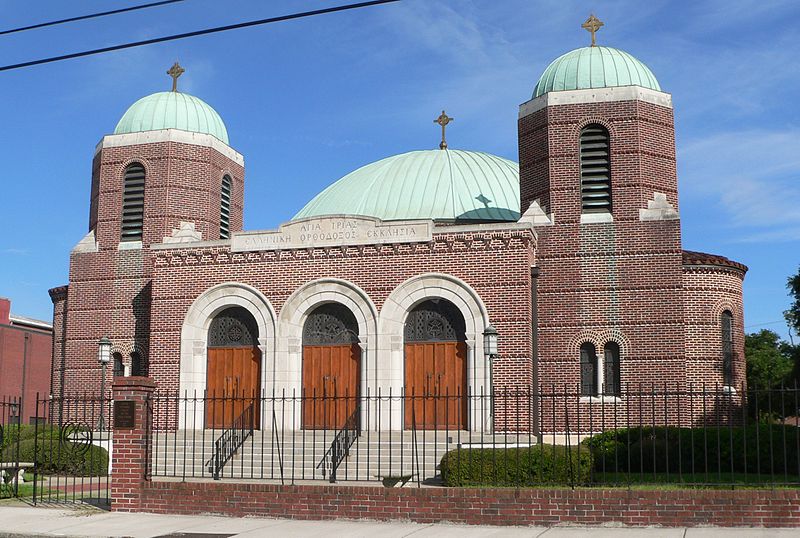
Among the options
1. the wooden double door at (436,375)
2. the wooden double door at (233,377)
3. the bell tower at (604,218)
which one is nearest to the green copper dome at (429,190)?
the bell tower at (604,218)

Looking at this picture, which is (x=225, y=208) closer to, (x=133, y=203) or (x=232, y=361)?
(x=133, y=203)

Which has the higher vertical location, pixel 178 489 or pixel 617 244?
pixel 617 244

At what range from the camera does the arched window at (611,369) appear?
23141mm

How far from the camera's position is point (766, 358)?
48844 millimetres

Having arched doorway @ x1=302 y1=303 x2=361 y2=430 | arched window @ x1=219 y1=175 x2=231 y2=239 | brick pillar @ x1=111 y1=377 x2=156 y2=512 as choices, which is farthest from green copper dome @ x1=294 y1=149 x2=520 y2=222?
brick pillar @ x1=111 y1=377 x2=156 y2=512

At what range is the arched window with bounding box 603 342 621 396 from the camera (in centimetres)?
2314

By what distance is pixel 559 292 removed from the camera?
78.2 feet

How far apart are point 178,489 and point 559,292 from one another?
12.1 meters

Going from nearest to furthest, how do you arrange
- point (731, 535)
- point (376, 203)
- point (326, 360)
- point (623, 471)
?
1. point (731, 535)
2. point (623, 471)
3. point (326, 360)
4. point (376, 203)

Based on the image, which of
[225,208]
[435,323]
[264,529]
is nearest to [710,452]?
[435,323]

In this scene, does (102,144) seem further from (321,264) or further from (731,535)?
(731,535)

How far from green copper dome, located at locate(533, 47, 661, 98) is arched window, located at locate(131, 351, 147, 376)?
13.9 metres

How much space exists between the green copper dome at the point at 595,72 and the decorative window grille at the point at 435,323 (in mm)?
6974

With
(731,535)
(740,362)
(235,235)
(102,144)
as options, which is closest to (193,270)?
(235,235)
